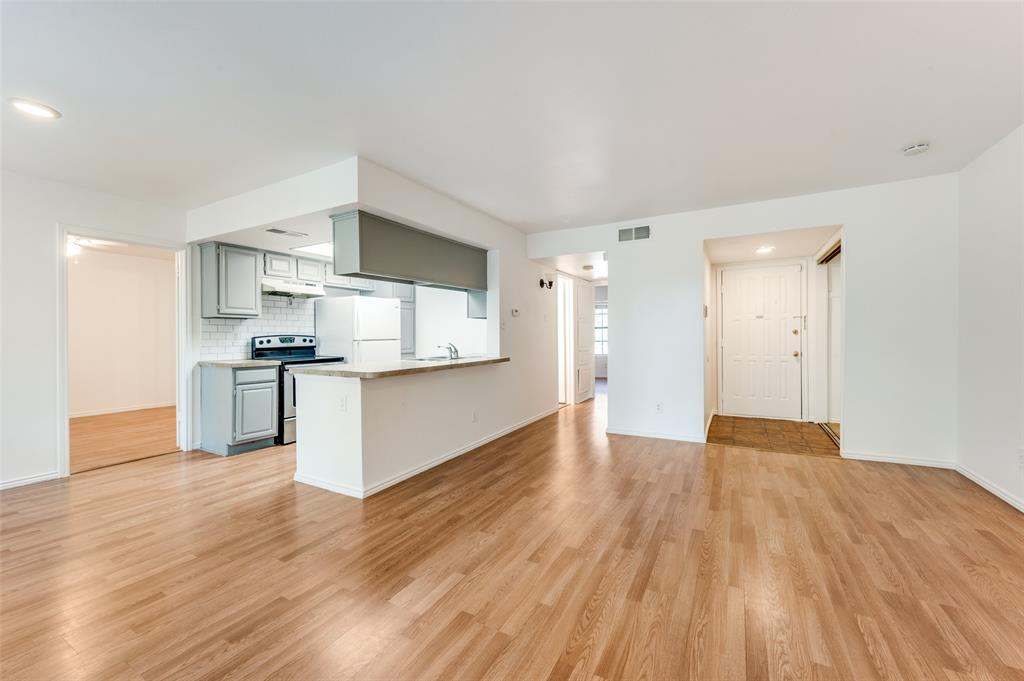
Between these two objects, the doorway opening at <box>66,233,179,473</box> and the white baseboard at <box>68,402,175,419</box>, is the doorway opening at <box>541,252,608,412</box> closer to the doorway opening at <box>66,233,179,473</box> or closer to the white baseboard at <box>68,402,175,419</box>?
the doorway opening at <box>66,233,179,473</box>

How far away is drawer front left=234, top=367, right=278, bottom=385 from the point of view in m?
4.39

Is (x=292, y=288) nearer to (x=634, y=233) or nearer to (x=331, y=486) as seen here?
(x=331, y=486)

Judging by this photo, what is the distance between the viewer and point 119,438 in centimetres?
507

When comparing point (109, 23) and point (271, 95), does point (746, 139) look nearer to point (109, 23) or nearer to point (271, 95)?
point (271, 95)

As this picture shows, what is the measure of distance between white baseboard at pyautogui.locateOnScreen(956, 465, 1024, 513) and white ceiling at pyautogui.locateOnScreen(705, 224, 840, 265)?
246 centimetres

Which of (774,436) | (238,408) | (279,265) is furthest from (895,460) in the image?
(279,265)

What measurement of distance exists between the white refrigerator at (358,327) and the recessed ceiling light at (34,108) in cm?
311

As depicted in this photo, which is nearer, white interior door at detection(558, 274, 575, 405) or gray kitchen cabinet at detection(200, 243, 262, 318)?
gray kitchen cabinet at detection(200, 243, 262, 318)

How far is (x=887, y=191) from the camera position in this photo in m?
3.87

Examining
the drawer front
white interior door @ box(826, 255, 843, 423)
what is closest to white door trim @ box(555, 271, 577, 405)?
white interior door @ box(826, 255, 843, 423)

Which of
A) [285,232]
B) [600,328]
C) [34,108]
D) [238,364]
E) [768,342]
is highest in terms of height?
[34,108]

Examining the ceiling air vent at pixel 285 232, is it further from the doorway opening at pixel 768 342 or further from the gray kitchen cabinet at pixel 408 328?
the doorway opening at pixel 768 342

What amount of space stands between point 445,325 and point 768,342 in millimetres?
4778

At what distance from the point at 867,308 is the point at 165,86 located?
19.0 feet
